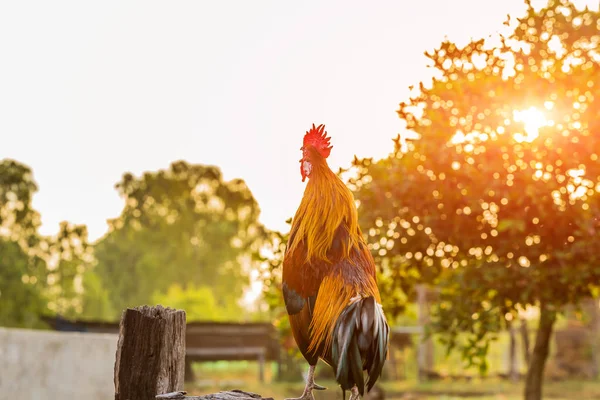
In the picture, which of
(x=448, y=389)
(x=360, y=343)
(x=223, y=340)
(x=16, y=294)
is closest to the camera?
(x=360, y=343)

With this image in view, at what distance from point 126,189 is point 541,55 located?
1903 inches

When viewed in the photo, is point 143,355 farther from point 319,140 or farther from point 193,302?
point 193,302

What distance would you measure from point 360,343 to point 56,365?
10.3 m

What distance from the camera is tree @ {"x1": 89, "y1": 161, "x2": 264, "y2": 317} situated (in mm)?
58094

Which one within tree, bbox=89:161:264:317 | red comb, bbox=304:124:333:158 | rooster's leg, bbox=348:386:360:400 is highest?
tree, bbox=89:161:264:317

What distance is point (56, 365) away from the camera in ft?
52.0

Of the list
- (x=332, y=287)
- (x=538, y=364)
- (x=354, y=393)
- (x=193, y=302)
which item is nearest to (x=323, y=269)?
(x=332, y=287)

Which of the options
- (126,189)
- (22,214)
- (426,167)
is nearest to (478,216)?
(426,167)

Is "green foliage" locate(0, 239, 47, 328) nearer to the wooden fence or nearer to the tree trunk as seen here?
the wooden fence

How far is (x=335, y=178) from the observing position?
793 cm

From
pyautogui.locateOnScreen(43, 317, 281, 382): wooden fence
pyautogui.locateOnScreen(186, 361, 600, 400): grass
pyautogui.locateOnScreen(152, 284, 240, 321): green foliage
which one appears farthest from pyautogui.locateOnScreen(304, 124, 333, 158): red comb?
pyautogui.locateOnScreen(152, 284, 240, 321): green foliage

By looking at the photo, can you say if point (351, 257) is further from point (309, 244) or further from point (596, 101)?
point (596, 101)

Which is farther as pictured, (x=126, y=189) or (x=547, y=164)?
(x=126, y=189)

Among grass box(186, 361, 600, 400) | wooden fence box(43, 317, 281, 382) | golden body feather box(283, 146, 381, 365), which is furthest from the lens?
wooden fence box(43, 317, 281, 382)
